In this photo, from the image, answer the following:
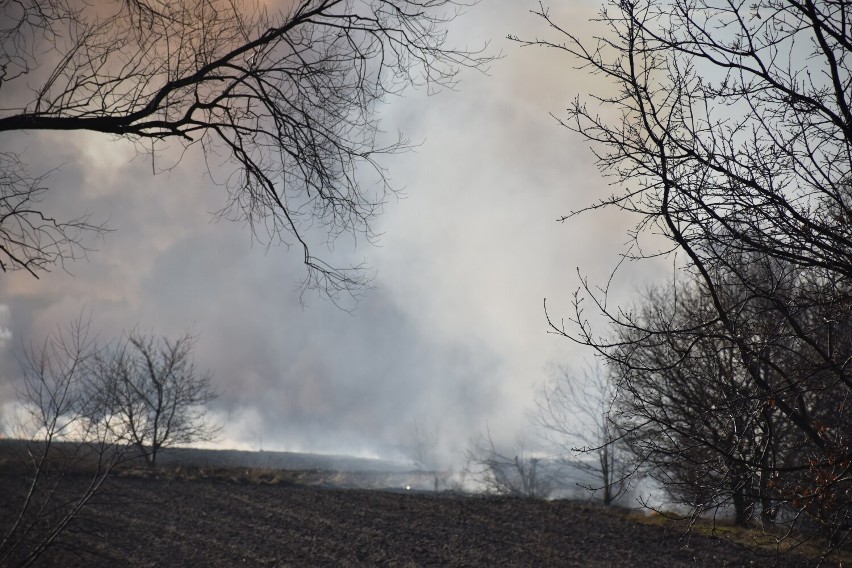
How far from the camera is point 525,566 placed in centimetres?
1039

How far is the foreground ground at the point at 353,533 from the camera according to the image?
35.2 ft

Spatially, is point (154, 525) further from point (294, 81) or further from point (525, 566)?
point (294, 81)

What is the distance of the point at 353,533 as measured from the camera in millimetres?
12172

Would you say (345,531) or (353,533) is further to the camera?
(345,531)

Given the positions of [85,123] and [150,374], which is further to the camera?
[150,374]

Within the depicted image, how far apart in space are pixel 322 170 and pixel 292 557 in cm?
763

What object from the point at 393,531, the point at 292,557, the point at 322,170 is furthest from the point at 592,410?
the point at 322,170

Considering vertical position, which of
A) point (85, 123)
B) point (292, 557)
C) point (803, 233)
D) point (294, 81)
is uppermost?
point (294, 81)

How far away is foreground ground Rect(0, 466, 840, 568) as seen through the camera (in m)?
10.7

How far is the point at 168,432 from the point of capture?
19250mm

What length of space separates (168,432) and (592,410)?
12.6m

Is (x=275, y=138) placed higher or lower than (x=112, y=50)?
lower

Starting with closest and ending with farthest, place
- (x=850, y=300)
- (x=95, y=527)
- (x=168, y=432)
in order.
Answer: (x=850, y=300), (x=95, y=527), (x=168, y=432)

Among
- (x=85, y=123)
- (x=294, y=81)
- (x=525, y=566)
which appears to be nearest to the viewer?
(x=85, y=123)
